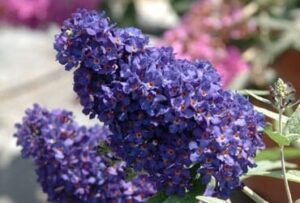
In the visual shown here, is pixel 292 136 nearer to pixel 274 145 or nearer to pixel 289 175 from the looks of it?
pixel 289 175

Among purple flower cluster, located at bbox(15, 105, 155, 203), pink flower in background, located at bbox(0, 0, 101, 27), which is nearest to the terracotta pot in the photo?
pink flower in background, located at bbox(0, 0, 101, 27)

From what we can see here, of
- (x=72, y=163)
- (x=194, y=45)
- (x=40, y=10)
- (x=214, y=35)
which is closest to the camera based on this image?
(x=72, y=163)

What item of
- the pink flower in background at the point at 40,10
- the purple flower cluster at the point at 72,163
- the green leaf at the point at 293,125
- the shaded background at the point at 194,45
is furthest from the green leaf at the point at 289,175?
the pink flower in background at the point at 40,10

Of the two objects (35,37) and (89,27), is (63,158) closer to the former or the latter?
(89,27)

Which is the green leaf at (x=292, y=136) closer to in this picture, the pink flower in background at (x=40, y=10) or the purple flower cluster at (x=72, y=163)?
the purple flower cluster at (x=72, y=163)

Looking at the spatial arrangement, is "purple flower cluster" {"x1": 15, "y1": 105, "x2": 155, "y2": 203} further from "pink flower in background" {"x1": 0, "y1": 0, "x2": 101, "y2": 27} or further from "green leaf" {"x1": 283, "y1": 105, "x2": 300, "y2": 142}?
"pink flower in background" {"x1": 0, "y1": 0, "x2": 101, "y2": 27}

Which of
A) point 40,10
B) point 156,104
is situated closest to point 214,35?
point 40,10
